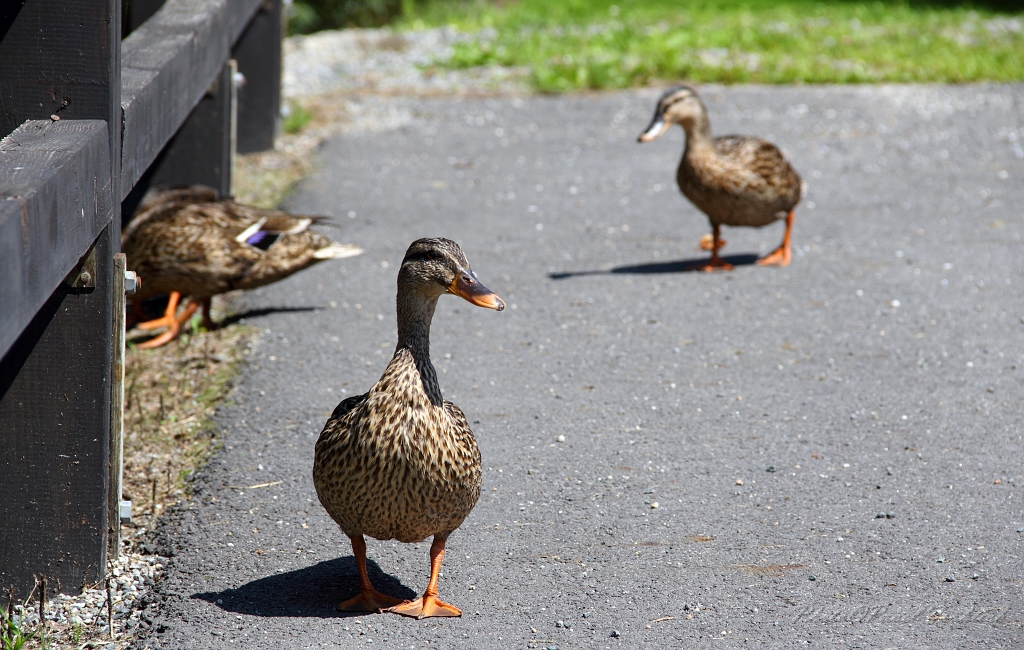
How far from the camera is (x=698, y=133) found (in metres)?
→ 6.84

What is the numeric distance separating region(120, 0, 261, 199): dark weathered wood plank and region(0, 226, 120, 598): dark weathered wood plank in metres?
0.52

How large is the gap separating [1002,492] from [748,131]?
6.03 metres

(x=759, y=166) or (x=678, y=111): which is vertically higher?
(x=678, y=111)

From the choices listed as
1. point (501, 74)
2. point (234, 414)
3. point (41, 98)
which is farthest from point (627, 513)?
point (501, 74)

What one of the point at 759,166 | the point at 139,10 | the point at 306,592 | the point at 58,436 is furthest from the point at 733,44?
the point at 58,436

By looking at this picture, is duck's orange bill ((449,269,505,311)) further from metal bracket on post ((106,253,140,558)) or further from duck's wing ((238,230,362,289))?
duck's wing ((238,230,362,289))

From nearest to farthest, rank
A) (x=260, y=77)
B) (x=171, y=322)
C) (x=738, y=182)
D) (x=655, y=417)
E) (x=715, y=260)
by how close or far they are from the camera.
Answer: (x=655, y=417) → (x=171, y=322) → (x=738, y=182) → (x=715, y=260) → (x=260, y=77)

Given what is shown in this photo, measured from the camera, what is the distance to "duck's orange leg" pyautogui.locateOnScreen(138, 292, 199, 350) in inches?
220

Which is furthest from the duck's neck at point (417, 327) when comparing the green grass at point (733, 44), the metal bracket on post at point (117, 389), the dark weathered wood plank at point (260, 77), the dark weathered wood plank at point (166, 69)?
the green grass at point (733, 44)

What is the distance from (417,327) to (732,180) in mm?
3769

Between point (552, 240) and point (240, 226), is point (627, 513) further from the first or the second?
point (552, 240)

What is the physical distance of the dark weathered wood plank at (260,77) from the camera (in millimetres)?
8859

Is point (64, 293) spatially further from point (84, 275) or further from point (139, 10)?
point (139, 10)

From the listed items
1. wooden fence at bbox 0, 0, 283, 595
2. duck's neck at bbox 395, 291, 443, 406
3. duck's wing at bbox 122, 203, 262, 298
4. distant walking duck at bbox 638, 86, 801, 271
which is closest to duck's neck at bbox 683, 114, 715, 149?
distant walking duck at bbox 638, 86, 801, 271
